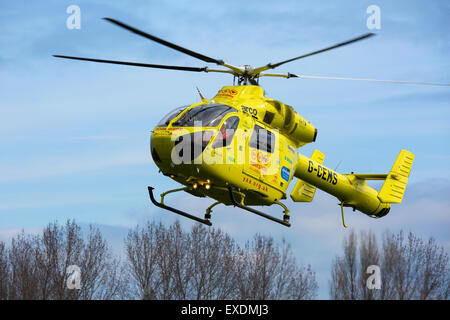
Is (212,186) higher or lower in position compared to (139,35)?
lower

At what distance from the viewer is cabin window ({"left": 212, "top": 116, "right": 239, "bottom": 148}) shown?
56.4 ft

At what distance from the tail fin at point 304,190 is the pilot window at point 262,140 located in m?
4.57

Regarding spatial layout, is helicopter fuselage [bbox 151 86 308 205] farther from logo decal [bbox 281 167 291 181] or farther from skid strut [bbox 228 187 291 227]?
skid strut [bbox 228 187 291 227]

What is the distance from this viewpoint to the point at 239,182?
58.4 feet

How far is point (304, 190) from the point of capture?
23391 mm

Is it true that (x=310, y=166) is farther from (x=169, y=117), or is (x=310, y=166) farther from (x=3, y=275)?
(x=3, y=275)

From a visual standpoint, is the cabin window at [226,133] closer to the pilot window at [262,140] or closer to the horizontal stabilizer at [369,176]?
the pilot window at [262,140]

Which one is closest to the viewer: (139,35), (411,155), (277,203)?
(139,35)

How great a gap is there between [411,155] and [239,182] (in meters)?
9.64

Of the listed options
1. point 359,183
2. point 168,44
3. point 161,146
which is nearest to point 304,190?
point 359,183

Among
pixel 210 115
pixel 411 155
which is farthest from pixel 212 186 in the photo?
pixel 411 155
